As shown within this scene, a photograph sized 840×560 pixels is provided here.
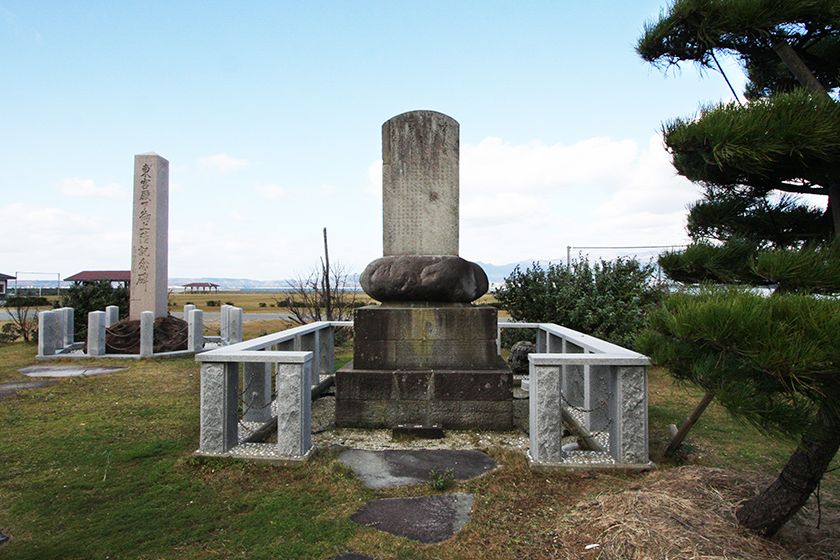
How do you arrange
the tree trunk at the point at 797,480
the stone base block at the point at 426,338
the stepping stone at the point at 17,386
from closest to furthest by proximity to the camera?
the tree trunk at the point at 797,480, the stone base block at the point at 426,338, the stepping stone at the point at 17,386

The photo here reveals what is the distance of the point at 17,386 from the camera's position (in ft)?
24.9

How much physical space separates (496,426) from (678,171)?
307cm

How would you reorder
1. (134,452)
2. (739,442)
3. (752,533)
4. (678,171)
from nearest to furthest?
(752,533)
(678,171)
(134,452)
(739,442)

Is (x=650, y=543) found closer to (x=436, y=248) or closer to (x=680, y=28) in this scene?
(x=680, y=28)

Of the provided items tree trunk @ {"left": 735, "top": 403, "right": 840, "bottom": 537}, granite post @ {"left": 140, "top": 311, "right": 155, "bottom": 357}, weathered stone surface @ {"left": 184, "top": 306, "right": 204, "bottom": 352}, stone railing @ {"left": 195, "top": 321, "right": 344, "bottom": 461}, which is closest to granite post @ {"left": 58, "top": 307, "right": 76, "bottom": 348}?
granite post @ {"left": 140, "top": 311, "right": 155, "bottom": 357}

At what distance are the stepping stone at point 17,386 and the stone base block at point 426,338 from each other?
16.8 feet

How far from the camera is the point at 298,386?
409cm

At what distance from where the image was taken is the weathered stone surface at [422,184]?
5828 mm

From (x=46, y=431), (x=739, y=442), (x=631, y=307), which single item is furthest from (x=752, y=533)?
(x=631, y=307)

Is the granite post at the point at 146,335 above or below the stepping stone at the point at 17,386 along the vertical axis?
above

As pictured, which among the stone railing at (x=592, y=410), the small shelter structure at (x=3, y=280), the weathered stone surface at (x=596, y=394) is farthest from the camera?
the small shelter structure at (x=3, y=280)

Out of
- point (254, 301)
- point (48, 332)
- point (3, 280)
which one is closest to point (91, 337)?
point (48, 332)

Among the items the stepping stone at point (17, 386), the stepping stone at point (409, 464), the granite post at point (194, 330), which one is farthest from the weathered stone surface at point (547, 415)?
the granite post at point (194, 330)

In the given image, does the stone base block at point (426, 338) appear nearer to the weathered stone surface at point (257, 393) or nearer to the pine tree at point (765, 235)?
the weathered stone surface at point (257, 393)
